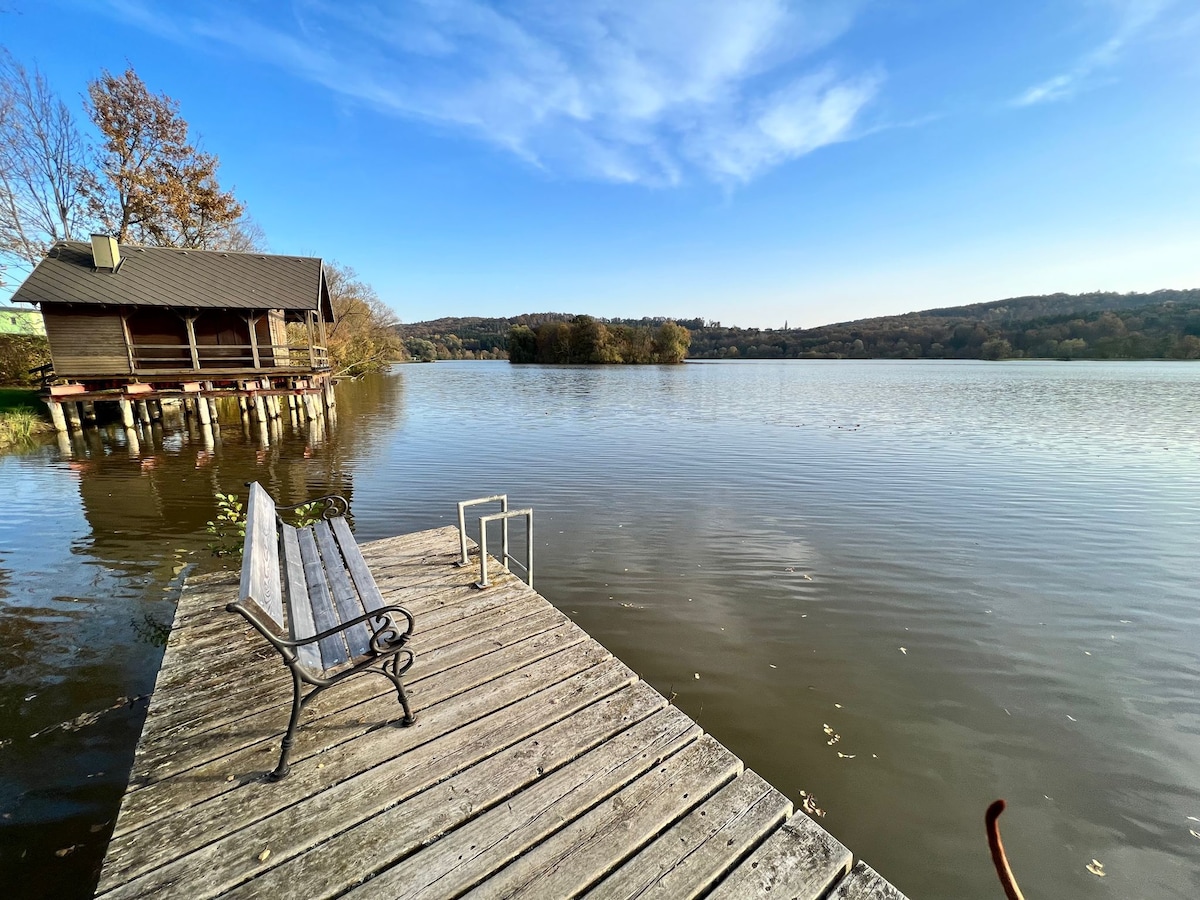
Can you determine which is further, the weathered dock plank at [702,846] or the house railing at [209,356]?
the house railing at [209,356]

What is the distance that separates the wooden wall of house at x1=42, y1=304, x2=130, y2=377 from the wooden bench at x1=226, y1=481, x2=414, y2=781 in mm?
18693

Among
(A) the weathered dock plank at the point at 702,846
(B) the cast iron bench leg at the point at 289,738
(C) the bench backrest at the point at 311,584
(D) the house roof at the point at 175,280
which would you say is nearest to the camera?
(A) the weathered dock plank at the point at 702,846

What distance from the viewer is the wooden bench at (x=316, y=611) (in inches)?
101

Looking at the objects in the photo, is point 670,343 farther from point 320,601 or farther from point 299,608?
point 299,608

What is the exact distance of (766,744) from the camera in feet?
12.6

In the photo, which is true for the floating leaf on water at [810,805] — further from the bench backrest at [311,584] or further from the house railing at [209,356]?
the house railing at [209,356]

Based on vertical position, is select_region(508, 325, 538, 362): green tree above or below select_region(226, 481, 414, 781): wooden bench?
above

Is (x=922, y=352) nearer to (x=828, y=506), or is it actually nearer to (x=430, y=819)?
(x=828, y=506)

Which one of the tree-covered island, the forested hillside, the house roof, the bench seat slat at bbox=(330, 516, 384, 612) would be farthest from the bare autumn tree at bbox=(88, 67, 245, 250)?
the forested hillside

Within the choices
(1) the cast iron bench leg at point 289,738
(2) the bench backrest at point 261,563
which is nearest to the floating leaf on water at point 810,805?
(1) the cast iron bench leg at point 289,738

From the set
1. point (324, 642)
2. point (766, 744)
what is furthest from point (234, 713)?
point (766, 744)

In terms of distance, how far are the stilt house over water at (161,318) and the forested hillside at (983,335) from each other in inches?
3153

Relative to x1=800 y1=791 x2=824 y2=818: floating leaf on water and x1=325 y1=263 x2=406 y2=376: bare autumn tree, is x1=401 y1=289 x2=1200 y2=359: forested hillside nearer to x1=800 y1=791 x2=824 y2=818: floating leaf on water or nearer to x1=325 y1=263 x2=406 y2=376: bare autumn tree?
x1=325 y1=263 x2=406 y2=376: bare autumn tree

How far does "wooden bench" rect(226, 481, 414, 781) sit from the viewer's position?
255 centimetres
